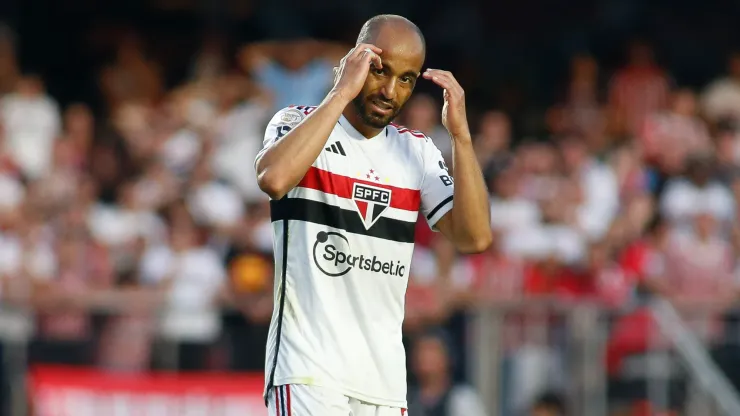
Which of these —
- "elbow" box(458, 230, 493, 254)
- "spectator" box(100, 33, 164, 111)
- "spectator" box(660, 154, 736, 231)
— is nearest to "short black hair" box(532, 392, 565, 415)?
"spectator" box(660, 154, 736, 231)

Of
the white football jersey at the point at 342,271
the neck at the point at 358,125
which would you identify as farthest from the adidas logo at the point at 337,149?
the neck at the point at 358,125

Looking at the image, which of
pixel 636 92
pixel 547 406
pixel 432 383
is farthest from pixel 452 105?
pixel 636 92

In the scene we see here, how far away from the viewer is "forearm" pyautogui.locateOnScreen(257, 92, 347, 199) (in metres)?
5.25

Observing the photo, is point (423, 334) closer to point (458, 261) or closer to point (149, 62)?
point (458, 261)

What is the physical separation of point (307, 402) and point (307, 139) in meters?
1.05

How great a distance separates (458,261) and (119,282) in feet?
9.99

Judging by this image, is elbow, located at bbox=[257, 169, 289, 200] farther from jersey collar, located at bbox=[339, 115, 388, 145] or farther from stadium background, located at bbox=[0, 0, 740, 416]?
stadium background, located at bbox=[0, 0, 740, 416]

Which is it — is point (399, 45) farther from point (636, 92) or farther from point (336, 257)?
point (636, 92)

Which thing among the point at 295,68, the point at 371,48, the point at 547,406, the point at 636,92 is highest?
the point at 636,92

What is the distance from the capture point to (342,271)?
5.57 meters

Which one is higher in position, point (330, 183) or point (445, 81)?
point (445, 81)

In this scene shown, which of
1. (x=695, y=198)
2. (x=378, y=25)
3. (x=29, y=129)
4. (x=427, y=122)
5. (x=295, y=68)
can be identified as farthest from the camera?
(x=295, y=68)

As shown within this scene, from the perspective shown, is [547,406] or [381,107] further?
[547,406]

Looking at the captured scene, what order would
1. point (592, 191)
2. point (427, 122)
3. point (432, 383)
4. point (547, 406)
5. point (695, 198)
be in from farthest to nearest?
1. point (592, 191)
2. point (695, 198)
3. point (427, 122)
4. point (547, 406)
5. point (432, 383)
